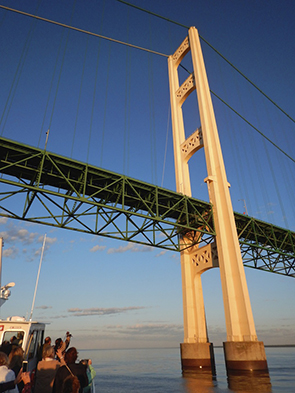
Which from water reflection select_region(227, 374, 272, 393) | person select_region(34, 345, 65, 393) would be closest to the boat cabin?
person select_region(34, 345, 65, 393)

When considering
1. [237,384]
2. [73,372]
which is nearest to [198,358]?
[237,384]

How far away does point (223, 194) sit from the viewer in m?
22.3

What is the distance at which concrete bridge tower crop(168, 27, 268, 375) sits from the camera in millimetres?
17828

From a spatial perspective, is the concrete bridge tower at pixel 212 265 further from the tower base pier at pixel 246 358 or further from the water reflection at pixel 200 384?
the water reflection at pixel 200 384

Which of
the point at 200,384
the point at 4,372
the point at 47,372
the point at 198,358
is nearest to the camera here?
the point at 4,372

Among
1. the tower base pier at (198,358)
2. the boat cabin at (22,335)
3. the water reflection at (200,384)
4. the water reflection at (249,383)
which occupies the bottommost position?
the water reflection at (200,384)

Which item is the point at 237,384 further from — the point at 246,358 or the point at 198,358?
the point at 198,358

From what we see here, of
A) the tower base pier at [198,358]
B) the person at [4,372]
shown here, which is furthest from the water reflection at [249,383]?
the person at [4,372]

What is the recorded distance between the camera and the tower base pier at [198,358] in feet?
65.2

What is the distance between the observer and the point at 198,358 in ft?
66.4

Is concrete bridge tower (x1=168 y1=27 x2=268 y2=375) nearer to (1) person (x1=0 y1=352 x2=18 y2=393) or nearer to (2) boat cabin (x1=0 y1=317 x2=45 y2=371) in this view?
(2) boat cabin (x1=0 y1=317 x2=45 y2=371)

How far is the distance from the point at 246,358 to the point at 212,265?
6.41 metres

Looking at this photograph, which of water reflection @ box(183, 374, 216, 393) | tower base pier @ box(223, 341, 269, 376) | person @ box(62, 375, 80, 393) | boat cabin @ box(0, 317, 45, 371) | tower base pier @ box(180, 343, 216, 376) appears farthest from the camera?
tower base pier @ box(180, 343, 216, 376)

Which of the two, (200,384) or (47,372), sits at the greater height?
(47,372)
